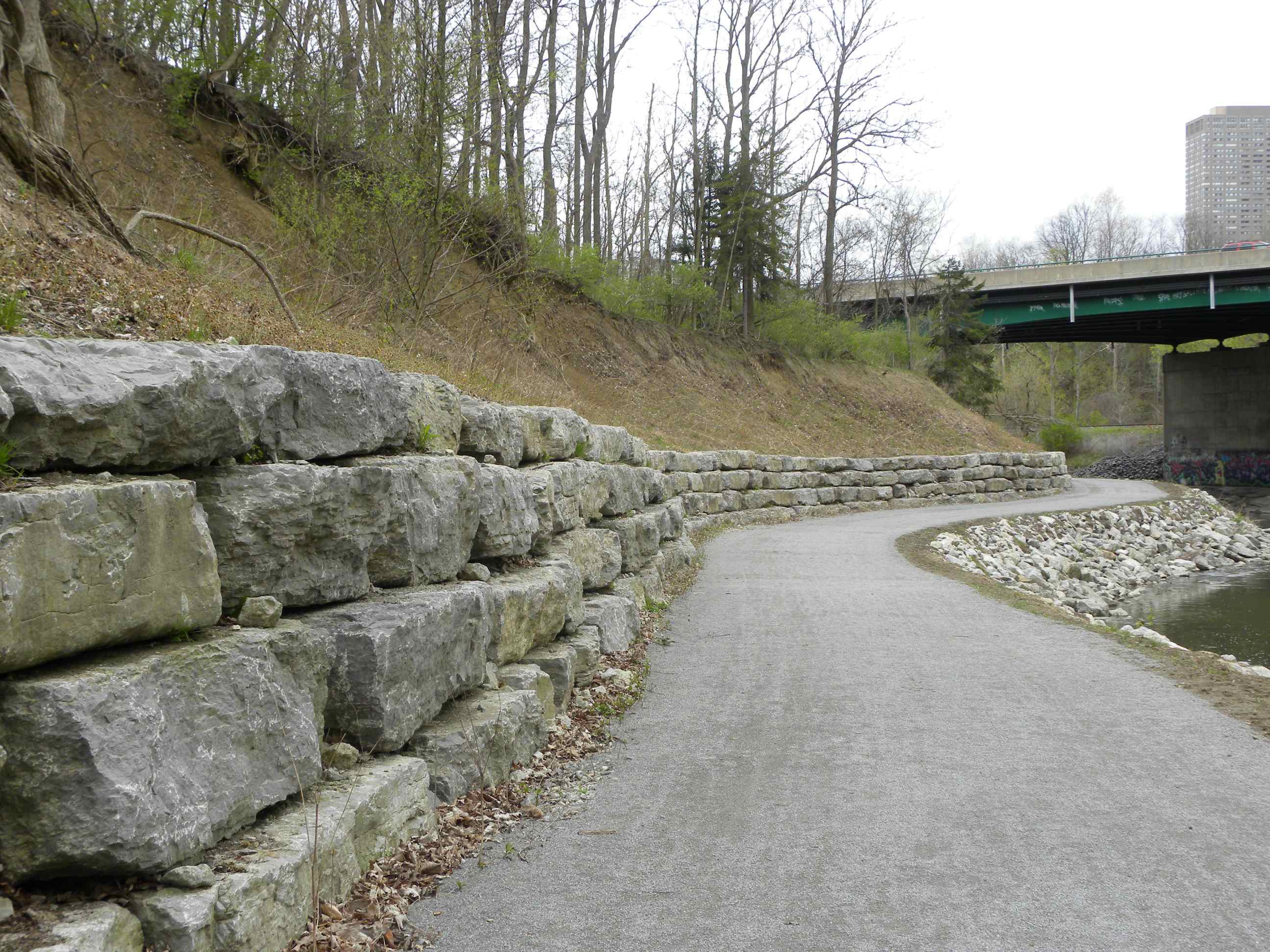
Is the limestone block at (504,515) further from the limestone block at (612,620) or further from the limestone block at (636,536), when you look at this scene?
the limestone block at (636,536)

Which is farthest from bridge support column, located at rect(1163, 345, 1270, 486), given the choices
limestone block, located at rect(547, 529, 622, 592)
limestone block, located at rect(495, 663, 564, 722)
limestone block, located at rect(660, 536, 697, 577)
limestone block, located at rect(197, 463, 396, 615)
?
limestone block, located at rect(197, 463, 396, 615)

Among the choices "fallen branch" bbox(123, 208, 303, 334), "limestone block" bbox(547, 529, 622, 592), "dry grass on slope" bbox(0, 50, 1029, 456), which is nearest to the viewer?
"dry grass on slope" bbox(0, 50, 1029, 456)

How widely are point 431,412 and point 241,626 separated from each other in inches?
83.8

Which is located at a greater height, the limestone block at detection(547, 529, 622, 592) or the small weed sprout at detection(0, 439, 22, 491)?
the small weed sprout at detection(0, 439, 22, 491)

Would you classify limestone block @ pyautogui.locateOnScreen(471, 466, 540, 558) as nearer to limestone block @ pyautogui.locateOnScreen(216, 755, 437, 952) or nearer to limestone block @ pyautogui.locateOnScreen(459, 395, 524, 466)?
limestone block @ pyautogui.locateOnScreen(459, 395, 524, 466)

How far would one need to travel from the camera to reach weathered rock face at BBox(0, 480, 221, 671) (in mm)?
2555

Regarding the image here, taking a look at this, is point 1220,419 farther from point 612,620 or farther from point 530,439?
point 530,439

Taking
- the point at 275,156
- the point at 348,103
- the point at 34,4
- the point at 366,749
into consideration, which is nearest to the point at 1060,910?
the point at 366,749

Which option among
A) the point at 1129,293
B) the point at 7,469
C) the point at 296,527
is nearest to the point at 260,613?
the point at 296,527

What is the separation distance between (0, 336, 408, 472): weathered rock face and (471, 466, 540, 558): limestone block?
1.37 m

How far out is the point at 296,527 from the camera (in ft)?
12.5

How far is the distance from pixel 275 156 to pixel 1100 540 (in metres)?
19.7

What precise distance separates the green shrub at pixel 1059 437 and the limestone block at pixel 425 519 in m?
50.8

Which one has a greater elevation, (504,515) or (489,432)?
(489,432)
